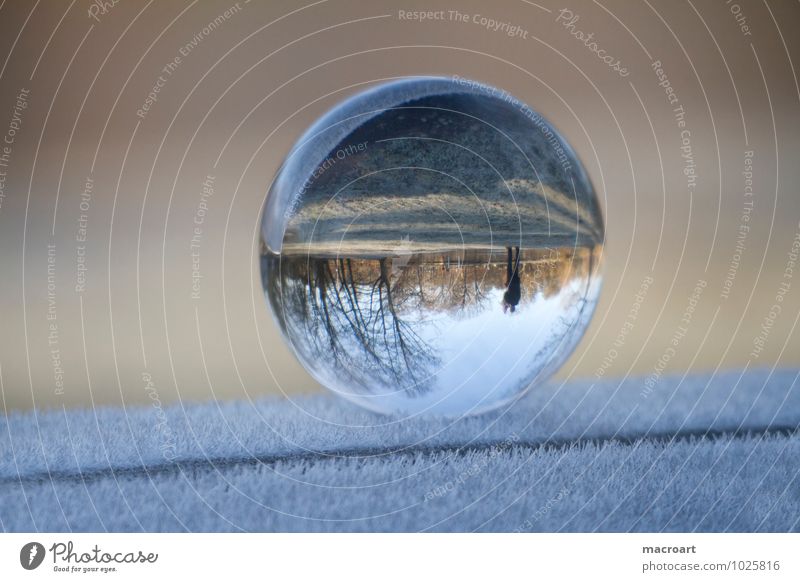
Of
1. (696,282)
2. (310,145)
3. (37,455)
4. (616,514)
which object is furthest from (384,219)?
(696,282)

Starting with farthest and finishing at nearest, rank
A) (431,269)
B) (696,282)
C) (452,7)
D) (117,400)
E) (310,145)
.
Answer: (696,282) → (117,400) → (452,7) → (310,145) → (431,269)

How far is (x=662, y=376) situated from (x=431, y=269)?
58.4 inches

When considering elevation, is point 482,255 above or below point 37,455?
above

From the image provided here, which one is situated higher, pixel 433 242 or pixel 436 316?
pixel 433 242

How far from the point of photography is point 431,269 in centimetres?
206

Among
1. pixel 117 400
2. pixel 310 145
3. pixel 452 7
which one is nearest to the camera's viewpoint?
pixel 310 145

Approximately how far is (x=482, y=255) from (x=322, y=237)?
0.37 meters

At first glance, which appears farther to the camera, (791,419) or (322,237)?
(791,419)

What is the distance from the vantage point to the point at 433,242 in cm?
205

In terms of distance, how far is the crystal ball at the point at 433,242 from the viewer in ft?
6.75

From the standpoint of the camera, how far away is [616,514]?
6.96 feet

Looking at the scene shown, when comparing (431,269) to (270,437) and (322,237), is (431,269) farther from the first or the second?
(270,437)

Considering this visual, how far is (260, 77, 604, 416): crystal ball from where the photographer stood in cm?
206

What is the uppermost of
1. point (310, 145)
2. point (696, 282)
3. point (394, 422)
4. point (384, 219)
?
point (310, 145)
